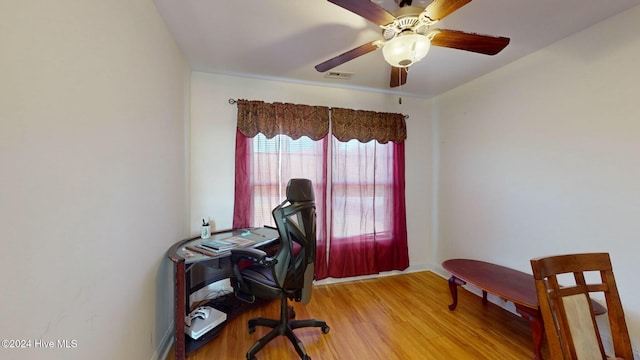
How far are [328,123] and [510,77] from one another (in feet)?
6.21

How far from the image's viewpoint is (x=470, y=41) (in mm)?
1407

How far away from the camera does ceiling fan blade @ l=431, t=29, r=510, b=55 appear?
1.34 m

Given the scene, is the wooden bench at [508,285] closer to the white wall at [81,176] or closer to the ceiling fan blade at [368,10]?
the ceiling fan blade at [368,10]

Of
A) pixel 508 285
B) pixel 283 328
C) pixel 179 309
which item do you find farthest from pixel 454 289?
pixel 179 309

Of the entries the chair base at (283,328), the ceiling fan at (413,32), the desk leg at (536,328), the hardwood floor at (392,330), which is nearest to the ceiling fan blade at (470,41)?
the ceiling fan at (413,32)

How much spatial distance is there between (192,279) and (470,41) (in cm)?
288

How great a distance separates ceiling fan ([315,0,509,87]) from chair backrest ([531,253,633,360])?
1.19 metres

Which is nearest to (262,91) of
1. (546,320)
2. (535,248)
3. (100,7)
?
(100,7)

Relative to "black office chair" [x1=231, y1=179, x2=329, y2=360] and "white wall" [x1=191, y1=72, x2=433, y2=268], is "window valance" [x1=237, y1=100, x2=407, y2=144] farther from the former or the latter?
"black office chair" [x1=231, y1=179, x2=329, y2=360]

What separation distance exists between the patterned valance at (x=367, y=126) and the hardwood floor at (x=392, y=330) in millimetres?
1854

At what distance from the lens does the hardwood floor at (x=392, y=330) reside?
1.74 metres

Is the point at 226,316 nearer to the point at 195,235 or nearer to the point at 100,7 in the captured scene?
the point at 195,235

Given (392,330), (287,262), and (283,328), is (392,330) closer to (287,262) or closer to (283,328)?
(283,328)

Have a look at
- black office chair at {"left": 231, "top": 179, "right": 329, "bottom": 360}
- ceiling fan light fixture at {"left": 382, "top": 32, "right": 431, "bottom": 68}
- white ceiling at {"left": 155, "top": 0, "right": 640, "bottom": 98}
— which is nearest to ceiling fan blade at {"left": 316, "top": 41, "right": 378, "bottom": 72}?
ceiling fan light fixture at {"left": 382, "top": 32, "right": 431, "bottom": 68}
